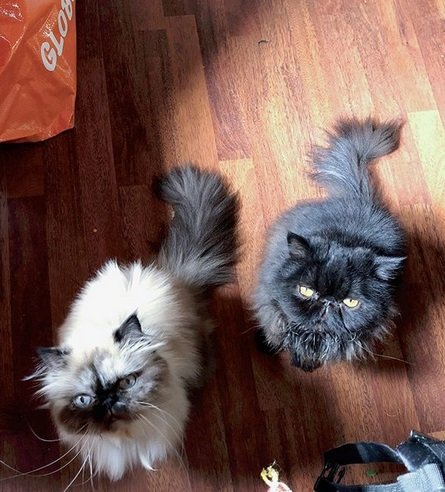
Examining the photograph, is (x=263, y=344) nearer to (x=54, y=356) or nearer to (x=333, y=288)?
(x=333, y=288)

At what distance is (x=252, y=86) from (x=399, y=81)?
0.48 meters

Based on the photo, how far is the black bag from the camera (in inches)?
46.6

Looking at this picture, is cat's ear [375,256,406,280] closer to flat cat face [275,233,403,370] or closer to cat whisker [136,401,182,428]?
flat cat face [275,233,403,370]

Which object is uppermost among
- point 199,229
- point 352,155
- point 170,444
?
point 352,155

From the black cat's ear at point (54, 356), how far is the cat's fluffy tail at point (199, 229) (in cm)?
40

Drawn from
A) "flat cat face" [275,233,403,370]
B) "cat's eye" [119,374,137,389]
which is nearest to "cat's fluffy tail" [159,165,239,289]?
"flat cat face" [275,233,403,370]

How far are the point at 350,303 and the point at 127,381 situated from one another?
514 mm

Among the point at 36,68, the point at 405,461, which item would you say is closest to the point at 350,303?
the point at 405,461

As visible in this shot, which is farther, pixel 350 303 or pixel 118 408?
pixel 350 303

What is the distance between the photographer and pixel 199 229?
1.59 meters

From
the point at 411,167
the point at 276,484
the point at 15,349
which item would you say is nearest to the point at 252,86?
the point at 411,167

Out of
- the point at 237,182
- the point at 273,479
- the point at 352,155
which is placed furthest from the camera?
the point at 237,182

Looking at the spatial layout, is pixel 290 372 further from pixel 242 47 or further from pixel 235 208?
pixel 242 47

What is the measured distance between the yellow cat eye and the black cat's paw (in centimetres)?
28
